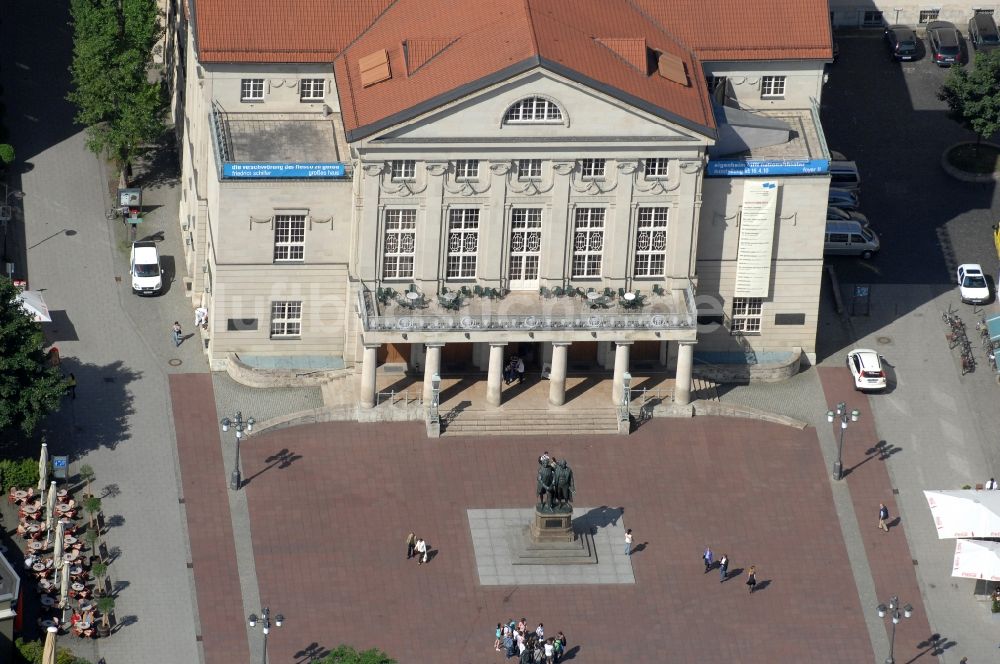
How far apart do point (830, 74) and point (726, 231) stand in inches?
1253

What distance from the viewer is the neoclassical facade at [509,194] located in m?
154

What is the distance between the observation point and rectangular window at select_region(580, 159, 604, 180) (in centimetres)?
15550

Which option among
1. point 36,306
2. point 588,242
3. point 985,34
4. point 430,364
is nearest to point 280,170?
point 430,364

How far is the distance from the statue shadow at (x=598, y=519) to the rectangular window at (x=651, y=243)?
42.0 ft

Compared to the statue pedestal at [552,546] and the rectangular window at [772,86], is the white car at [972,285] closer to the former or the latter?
the rectangular window at [772,86]

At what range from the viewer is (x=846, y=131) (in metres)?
184

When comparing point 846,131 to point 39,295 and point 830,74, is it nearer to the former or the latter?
point 830,74

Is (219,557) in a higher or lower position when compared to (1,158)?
lower

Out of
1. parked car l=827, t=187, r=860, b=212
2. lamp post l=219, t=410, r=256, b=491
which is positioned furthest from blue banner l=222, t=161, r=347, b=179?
parked car l=827, t=187, r=860, b=212

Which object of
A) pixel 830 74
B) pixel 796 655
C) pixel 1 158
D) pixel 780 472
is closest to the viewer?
pixel 796 655

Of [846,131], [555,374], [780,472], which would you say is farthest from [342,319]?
[846,131]

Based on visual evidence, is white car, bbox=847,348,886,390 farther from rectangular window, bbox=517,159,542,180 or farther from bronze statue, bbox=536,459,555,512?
bronze statue, bbox=536,459,555,512

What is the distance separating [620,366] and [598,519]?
9.46 meters

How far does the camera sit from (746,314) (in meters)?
164
